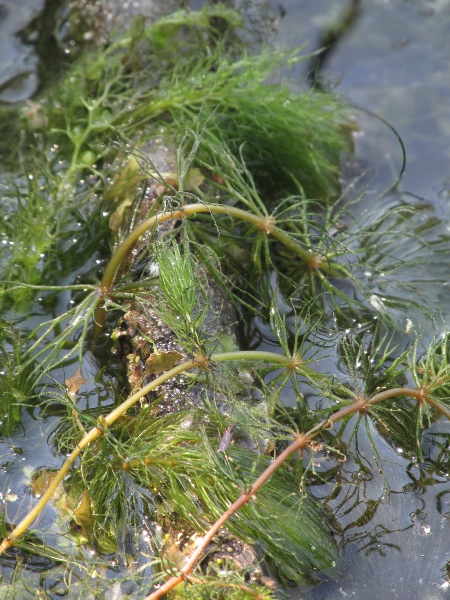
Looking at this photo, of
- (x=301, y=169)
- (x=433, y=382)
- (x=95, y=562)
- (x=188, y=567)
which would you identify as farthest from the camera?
(x=301, y=169)

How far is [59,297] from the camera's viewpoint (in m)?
2.72

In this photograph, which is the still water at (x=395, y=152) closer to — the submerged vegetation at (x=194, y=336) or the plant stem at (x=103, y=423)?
the submerged vegetation at (x=194, y=336)

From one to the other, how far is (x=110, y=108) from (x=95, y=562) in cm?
217

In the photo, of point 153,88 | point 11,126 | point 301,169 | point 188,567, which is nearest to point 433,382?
point 188,567

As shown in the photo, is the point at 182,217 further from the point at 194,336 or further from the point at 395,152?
the point at 395,152

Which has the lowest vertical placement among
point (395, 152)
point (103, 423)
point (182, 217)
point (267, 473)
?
point (395, 152)

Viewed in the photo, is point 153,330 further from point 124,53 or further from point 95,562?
point 124,53

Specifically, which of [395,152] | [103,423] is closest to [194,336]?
[103,423]

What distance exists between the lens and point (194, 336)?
1945mm

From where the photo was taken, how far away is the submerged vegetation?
1.92 metres

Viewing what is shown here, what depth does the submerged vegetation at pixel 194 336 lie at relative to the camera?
1918 millimetres

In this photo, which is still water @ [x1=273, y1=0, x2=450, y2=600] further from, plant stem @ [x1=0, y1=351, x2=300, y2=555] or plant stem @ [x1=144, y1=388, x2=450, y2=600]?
plant stem @ [x1=0, y1=351, x2=300, y2=555]

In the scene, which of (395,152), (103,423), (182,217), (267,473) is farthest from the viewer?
(395,152)

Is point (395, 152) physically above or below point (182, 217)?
below
